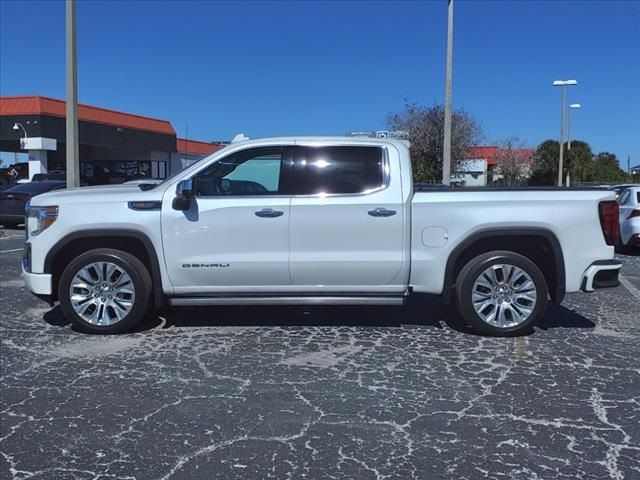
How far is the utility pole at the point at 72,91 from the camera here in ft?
42.7

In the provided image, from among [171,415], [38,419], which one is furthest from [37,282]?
[171,415]

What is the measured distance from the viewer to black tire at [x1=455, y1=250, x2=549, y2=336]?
5930mm

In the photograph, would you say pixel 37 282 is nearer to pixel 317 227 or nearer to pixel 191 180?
pixel 191 180

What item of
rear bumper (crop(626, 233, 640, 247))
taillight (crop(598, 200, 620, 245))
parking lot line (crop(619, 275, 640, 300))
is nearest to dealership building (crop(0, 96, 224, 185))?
rear bumper (crop(626, 233, 640, 247))

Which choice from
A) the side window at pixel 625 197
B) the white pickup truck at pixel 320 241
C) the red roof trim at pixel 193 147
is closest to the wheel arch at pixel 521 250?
the white pickup truck at pixel 320 241

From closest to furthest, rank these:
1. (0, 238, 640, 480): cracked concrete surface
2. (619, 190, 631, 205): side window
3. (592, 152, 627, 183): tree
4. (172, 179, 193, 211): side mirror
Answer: (0, 238, 640, 480): cracked concrete surface
(172, 179, 193, 211): side mirror
(619, 190, 631, 205): side window
(592, 152, 627, 183): tree

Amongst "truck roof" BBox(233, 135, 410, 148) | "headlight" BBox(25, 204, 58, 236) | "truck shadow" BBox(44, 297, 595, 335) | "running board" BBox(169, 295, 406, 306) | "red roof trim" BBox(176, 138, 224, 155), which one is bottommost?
"truck shadow" BBox(44, 297, 595, 335)

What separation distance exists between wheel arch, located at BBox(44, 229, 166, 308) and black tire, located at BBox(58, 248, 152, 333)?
11 cm

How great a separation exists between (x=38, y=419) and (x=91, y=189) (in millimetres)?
2840

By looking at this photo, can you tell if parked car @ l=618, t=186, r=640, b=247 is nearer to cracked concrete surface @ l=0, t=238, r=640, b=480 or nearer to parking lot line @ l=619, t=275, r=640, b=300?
parking lot line @ l=619, t=275, r=640, b=300

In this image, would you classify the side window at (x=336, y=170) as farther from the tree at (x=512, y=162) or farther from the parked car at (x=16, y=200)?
the tree at (x=512, y=162)

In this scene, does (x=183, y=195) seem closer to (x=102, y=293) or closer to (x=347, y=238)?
(x=102, y=293)

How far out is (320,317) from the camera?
22.4 feet

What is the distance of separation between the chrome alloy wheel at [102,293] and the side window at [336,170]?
6.24 feet
